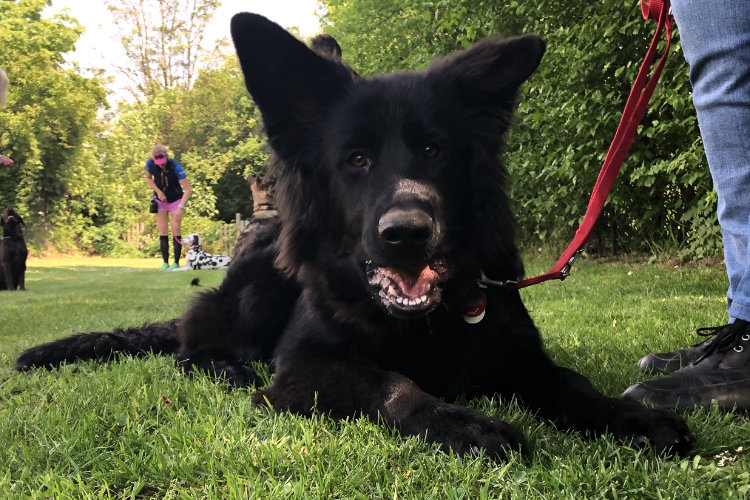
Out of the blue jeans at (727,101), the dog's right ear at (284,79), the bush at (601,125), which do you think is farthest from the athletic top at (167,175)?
the blue jeans at (727,101)

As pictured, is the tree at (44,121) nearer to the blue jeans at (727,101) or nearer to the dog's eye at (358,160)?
the dog's eye at (358,160)

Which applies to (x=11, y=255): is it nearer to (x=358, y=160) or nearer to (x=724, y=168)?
(x=358, y=160)

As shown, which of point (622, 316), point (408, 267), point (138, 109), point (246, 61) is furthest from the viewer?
point (138, 109)

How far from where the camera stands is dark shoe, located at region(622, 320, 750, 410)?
1951 millimetres

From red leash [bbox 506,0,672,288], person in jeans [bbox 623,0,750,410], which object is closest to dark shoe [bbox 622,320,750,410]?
person in jeans [bbox 623,0,750,410]

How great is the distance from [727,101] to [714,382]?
41.0 inches

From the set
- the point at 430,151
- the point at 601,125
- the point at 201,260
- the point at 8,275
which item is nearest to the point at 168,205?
the point at 201,260

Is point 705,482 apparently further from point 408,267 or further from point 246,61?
point 246,61

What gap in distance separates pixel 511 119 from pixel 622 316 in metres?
2.57

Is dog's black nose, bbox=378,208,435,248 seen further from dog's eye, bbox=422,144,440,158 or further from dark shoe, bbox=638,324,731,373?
dark shoe, bbox=638,324,731,373

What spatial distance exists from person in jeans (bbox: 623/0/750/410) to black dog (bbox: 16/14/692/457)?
1.36ft

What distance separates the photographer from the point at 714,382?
202cm

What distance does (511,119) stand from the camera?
2414 millimetres

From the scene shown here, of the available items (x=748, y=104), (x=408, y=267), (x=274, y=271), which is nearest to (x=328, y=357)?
(x=408, y=267)
